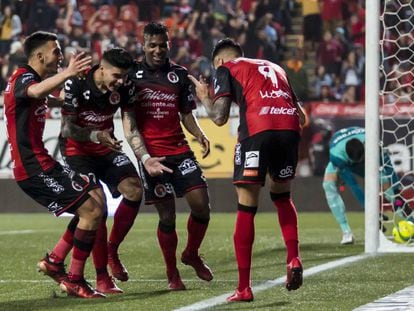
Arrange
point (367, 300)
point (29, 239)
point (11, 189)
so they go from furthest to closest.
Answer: point (11, 189) → point (29, 239) → point (367, 300)

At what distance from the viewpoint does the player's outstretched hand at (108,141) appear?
803 cm

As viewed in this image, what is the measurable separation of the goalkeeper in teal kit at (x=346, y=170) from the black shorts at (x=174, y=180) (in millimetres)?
4530

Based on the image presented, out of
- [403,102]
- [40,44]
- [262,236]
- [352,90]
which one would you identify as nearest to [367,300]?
[40,44]

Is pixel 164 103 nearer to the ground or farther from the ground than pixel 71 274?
farther from the ground

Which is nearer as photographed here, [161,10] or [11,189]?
[11,189]

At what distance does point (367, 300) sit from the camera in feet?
24.4

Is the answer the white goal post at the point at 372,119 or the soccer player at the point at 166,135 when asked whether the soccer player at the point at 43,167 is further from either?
the white goal post at the point at 372,119

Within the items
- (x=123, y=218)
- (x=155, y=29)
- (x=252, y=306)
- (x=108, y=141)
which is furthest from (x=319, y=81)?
(x=252, y=306)

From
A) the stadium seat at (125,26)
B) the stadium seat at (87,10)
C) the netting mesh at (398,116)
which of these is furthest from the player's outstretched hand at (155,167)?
the stadium seat at (87,10)

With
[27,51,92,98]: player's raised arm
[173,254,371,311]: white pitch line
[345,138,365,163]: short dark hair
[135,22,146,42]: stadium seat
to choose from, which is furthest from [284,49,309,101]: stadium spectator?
[27,51,92,98]: player's raised arm

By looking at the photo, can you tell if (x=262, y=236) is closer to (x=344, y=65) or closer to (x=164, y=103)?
(x=164, y=103)

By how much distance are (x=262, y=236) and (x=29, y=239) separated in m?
2.69

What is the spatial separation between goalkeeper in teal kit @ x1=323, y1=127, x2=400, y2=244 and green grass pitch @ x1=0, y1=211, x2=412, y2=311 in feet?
1.21

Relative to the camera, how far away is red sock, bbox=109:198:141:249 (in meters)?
8.82
